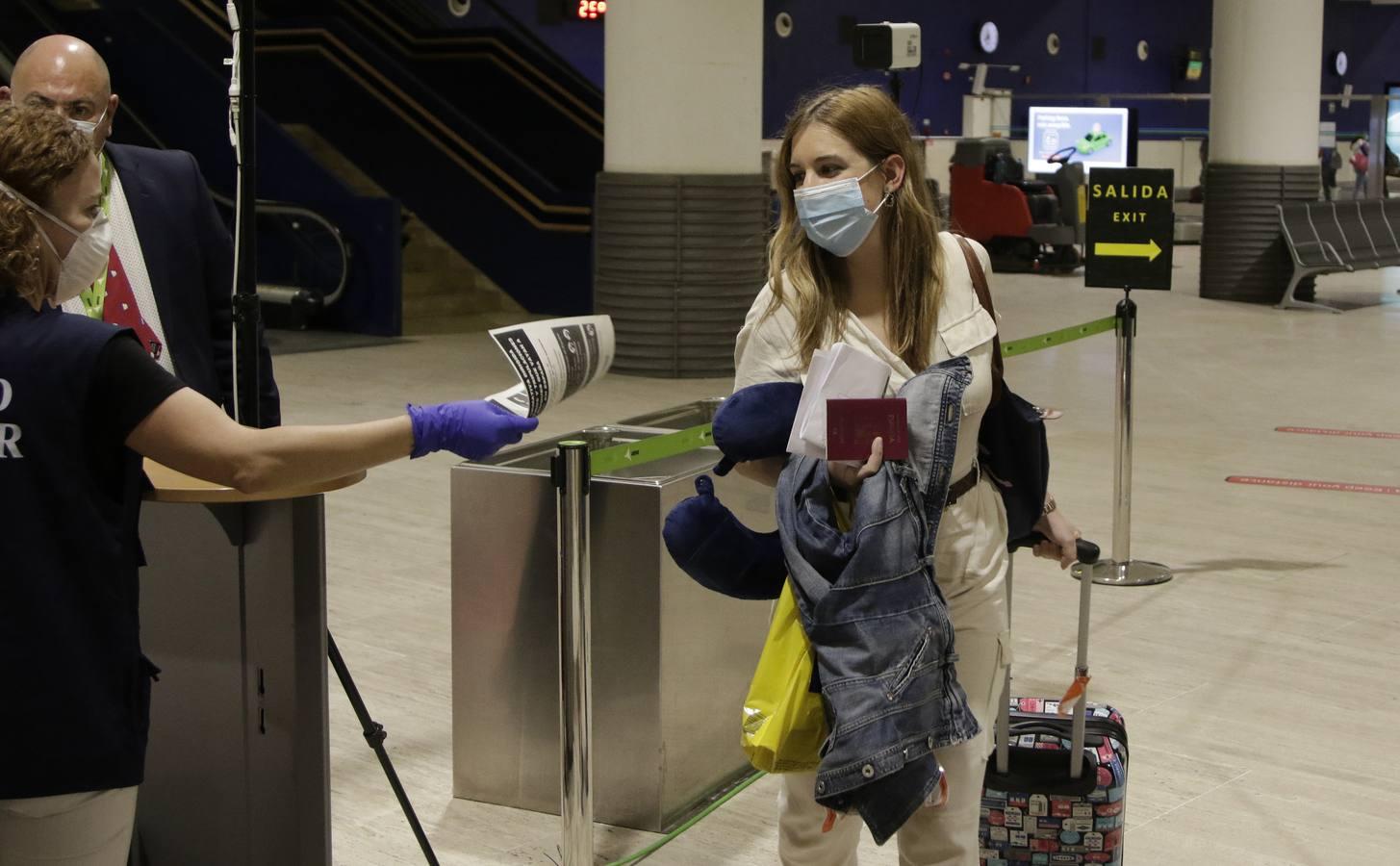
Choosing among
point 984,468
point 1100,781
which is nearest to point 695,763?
point 1100,781

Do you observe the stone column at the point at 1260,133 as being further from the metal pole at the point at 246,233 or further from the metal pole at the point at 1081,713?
the metal pole at the point at 246,233

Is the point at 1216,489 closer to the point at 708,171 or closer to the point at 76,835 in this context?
the point at 708,171

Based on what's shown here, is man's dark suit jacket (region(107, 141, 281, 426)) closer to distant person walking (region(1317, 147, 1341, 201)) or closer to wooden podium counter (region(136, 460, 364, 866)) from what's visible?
wooden podium counter (region(136, 460, 364, 866))

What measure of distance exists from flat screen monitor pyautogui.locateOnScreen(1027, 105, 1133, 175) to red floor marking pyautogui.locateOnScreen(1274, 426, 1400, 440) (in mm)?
13640

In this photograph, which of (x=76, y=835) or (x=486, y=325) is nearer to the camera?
(x=76, y=835)

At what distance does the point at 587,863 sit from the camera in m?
3.27

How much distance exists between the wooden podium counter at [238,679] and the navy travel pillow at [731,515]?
2.29ft

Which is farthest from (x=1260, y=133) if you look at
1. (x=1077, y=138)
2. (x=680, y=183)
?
(x=1077, y=138)

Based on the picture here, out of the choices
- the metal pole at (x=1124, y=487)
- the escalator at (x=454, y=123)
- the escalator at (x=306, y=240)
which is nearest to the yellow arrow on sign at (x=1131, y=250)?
the metal pole at (x=1124, y=487)

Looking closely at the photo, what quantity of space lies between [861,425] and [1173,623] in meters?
3.62

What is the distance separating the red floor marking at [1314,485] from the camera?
7660 mm

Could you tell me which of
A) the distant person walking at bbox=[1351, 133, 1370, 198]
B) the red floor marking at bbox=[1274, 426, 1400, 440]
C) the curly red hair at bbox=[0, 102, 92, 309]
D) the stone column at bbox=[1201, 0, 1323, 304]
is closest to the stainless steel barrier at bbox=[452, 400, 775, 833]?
the curly red hair at bbox=[0, 102, 92, 309]

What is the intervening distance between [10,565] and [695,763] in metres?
2.24

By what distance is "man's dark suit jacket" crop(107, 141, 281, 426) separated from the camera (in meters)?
3.44
